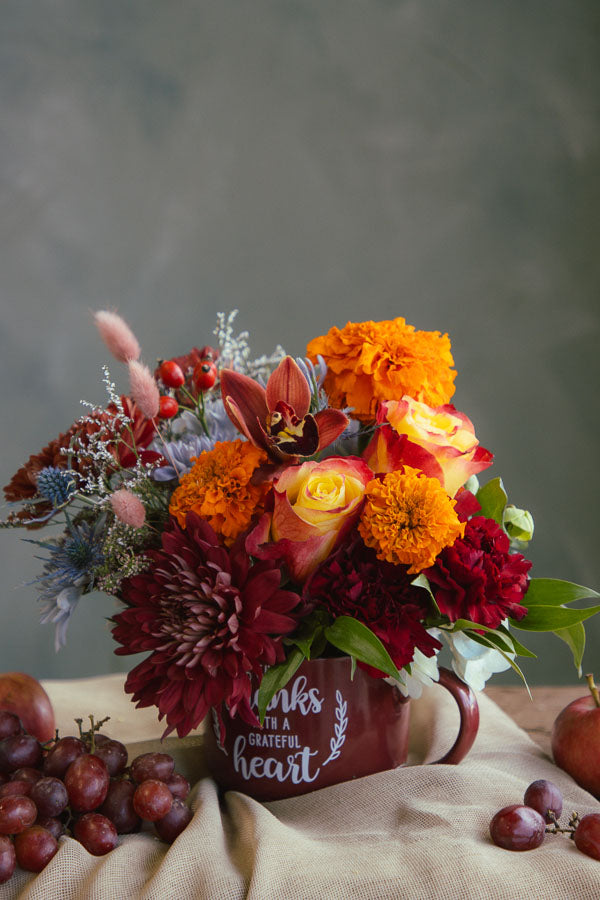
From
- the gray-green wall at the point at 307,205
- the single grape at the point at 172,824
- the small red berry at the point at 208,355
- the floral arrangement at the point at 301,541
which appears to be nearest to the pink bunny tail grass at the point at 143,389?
the floral arrangement at the point at 301,541

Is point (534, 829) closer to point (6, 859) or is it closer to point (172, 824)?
point (172, 824)

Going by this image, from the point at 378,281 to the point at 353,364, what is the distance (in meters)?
1.22

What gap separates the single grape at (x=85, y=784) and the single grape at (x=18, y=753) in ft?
0.20

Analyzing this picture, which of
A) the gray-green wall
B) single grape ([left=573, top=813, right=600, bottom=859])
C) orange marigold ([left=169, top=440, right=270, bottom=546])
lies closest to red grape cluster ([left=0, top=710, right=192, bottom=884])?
orange marigold ([left=169, top=440, right=270, bottom=546])

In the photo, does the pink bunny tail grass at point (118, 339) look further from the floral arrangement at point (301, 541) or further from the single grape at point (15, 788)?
the single grape at point (15, 788)

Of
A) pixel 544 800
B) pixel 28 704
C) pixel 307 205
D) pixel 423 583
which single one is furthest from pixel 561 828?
pixel 307 205

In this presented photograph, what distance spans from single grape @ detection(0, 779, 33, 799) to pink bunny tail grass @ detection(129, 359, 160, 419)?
32 cm

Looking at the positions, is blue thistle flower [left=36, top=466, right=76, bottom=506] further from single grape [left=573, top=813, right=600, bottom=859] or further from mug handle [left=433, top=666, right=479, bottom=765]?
single grape [left=573, top=813, right=600, bottom=859]

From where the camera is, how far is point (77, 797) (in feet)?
2.09

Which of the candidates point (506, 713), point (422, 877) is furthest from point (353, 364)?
point (506, 713)

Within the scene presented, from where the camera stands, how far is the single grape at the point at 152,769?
26.7 inches

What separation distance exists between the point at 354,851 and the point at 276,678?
14cm

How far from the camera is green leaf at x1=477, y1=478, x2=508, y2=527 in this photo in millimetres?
788

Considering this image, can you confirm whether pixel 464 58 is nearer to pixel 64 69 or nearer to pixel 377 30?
pixel 377 30
